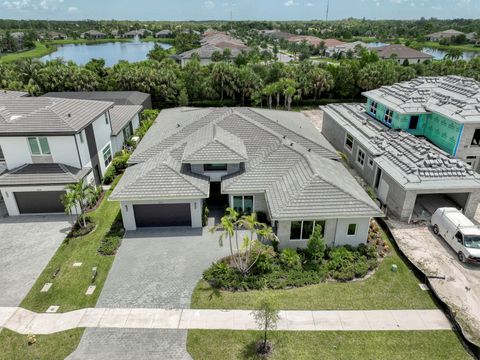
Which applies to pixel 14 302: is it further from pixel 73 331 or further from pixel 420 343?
pixel 420 343

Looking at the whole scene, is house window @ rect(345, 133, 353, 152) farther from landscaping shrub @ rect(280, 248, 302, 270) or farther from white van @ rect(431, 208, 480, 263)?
landscaping shrub @ rect(280, 248, 302, 270)

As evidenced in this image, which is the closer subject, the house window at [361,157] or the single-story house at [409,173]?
the single-story house at [409,173]

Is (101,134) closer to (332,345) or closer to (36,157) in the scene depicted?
(36,157)

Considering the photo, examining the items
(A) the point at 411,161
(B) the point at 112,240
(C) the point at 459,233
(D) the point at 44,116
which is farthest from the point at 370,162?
(D) the point at 44,116

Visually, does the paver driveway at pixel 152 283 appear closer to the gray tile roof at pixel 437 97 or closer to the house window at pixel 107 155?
the house window at pixel 107 155

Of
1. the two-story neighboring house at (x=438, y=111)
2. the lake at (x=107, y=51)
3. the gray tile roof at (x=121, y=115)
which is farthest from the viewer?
the lake at (x=107, y=51)

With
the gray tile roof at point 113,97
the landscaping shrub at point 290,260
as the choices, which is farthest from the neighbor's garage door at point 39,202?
the gray tile roof at point 113,97
